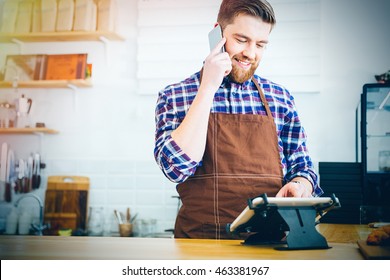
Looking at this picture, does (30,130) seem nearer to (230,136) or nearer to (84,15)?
(84,15)

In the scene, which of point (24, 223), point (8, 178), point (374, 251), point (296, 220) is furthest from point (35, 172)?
point (374, 251)

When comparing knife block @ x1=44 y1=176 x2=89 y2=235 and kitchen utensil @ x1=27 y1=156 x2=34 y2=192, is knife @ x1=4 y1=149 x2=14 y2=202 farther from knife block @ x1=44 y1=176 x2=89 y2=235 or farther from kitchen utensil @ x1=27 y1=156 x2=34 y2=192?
knife block @ x1=44 y1=176 x2=89 y2=235

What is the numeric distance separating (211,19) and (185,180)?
658 mm

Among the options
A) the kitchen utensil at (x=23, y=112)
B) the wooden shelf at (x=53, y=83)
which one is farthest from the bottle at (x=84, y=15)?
the kitchen utensil at (x=23, y=112)

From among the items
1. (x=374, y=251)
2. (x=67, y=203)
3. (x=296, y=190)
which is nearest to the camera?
(x=374, y=251)

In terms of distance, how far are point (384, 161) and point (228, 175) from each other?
97 centimetres

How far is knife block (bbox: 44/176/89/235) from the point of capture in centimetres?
262

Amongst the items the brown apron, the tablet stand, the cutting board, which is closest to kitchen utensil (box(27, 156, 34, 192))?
the brown apron

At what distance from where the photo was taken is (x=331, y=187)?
2203 millimetres

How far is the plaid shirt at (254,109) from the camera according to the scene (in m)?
1.54

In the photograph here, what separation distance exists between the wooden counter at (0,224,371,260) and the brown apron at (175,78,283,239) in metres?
0.17

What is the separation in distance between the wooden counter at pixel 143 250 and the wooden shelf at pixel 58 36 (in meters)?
0.97

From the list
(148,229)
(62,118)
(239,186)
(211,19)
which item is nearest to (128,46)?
(62,118)

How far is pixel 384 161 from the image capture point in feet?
7.14
